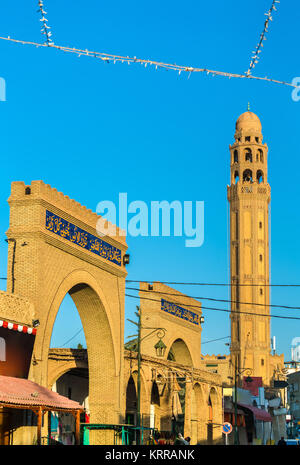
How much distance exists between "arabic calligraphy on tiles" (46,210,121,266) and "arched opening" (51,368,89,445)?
241 inches

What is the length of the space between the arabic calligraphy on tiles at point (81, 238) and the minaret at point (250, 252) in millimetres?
59361

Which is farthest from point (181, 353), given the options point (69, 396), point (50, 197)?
point (50, 197)

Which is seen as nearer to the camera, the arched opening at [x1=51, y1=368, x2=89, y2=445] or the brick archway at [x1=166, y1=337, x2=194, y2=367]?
the arched opening at [x1=51, y1=368, x2=89, y2=445]

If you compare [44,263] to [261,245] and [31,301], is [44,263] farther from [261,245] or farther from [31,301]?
[261,245]

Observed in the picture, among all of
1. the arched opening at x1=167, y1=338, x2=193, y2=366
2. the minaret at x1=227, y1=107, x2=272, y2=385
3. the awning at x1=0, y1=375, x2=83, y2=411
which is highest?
the minaret at x1=227, y1=107, x2=272, y2=385

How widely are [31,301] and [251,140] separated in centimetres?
7281

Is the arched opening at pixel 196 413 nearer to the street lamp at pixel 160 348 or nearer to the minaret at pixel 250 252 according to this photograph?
the street lamp at pixel 160 348

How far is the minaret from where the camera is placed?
310ft

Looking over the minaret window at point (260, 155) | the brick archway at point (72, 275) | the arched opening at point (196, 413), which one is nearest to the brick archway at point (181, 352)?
the arched opening at point (196, 413)

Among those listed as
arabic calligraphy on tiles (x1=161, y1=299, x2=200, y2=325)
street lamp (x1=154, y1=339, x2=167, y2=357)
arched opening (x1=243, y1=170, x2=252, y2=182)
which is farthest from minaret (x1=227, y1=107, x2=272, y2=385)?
street lamp (x1=154, y1=339, x2=167, y2=357)

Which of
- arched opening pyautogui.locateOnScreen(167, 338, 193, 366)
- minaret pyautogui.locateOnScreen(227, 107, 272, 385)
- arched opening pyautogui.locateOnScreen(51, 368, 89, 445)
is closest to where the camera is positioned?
arched opening pyautogui.locateOnScreen(51, 368, 89, 445)

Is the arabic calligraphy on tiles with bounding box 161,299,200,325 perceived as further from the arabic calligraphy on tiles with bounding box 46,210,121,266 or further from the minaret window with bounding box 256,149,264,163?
the minaret window with bounding box 256,149,264,163

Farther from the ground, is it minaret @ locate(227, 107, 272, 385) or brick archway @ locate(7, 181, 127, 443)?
minaret @ locate(227, 107, 272, 385)
